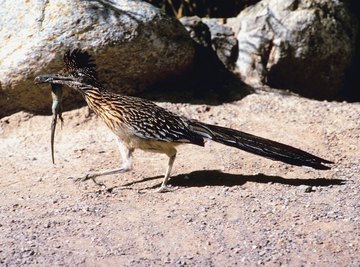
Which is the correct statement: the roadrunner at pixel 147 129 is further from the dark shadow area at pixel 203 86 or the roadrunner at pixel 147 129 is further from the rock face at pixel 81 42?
the dark shadow area at pixel 203 86

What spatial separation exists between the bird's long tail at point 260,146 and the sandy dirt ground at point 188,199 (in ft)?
0.81

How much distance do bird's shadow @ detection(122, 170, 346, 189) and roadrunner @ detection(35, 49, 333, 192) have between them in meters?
0.24

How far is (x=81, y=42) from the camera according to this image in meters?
8.28

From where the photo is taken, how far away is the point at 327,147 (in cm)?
780

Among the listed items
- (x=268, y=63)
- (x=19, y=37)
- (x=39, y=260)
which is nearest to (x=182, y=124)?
(x=39, y=260)

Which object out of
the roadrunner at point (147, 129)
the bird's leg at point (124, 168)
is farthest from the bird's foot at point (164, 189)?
the bird's leg at point (124, 168)

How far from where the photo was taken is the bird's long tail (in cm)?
650

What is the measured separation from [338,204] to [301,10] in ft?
14.7

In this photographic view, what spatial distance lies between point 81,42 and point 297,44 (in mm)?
3249

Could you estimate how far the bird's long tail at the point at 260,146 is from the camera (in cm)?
650

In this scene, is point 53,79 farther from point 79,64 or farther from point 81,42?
point 81,42

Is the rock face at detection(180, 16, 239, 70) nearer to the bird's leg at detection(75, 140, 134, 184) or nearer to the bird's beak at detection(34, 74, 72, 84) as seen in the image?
the bird's beak at detection(34, 74, 72, 84)

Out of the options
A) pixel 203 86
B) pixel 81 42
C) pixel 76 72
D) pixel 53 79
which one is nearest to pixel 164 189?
pixel 76 72

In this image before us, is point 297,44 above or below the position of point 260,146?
above
